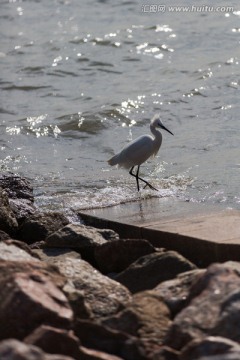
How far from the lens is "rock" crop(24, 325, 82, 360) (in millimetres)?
4043

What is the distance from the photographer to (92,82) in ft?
52.6

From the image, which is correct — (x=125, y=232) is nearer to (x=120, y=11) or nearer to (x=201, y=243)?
(x=201, y=243)

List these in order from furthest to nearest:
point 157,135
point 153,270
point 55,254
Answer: point 157,135, point 55,254, point 153,270

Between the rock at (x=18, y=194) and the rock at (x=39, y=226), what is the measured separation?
0.51m

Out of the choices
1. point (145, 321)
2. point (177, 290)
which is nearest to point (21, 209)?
point (177, 290)

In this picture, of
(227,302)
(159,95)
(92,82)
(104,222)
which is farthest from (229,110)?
(227,302)

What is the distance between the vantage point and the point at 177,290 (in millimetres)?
4922

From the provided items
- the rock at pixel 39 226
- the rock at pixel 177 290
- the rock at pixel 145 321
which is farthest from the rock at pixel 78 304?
the rock at pixel 39 226

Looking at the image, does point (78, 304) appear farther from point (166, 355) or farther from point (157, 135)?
point (157, 135)

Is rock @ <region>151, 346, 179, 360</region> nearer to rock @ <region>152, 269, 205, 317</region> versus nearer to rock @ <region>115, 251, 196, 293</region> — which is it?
rock @ <region>152, 269, 205, 317</region>

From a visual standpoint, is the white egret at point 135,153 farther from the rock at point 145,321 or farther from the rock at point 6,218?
the rock at point 145,321

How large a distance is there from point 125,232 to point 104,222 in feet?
1.19

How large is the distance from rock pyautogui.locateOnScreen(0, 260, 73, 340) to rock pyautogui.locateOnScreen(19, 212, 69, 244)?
2.57 metres

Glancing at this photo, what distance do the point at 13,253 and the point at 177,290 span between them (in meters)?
0.95
